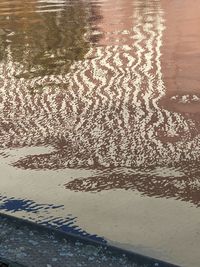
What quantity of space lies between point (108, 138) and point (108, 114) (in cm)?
77

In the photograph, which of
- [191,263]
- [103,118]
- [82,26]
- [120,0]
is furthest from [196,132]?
[120,0]

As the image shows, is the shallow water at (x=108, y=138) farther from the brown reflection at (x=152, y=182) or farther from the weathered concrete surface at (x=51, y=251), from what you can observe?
the weathered concrete surface at (x=51, y=251)

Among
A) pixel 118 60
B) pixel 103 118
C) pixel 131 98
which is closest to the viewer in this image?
pixel 103 118

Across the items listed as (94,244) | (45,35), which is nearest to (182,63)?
(45,35)

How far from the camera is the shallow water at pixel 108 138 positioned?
3723 millimetres

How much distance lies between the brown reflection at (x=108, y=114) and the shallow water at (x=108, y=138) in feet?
0.04

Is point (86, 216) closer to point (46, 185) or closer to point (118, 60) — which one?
point (46, 185)

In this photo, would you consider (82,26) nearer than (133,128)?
No

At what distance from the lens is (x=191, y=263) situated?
3.11 metres

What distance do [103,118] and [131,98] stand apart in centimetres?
78

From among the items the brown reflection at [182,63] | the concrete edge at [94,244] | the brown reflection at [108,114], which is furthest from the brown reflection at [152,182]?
the brown reflection at [182,63]

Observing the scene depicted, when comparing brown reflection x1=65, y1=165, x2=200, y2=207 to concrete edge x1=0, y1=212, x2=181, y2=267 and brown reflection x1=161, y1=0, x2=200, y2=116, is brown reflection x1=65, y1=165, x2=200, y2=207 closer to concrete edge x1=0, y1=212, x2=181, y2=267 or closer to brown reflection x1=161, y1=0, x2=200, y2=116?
concrete edge x1=0, y1=212, x2=181, y2=267

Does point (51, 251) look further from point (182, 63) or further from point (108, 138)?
point (182, 63)

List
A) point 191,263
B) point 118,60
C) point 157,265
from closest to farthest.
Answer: point 157,265 → point 191,263 → point 118,60
